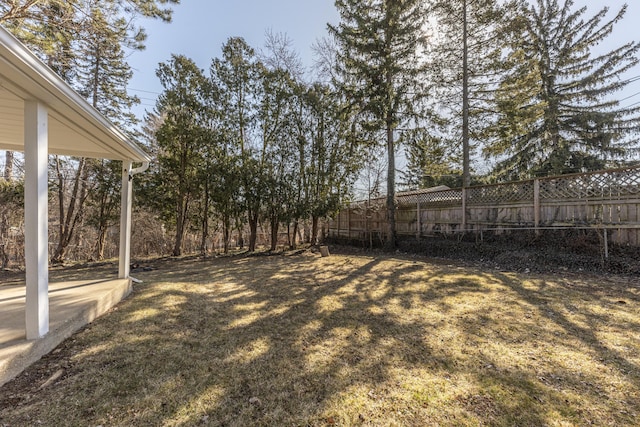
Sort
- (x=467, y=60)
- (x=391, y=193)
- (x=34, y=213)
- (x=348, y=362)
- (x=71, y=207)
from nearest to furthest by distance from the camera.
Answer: (x=34, y=213) → (x=348, y=362) → (x=71, y=207) → (x=467, y=60) → (x=391, y=193)

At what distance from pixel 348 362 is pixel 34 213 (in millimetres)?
2785

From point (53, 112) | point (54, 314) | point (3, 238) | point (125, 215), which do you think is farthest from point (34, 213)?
point (3, 238)

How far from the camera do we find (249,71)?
898 cm

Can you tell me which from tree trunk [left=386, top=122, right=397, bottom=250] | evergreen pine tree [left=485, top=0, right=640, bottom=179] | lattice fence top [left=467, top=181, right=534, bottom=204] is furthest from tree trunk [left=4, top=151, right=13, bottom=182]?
evergreen pine tree [left=485, top=0, right=640, bottom=179]

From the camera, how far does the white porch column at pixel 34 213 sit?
2.15 meters

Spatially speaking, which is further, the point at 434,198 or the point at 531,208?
the point at 434,198

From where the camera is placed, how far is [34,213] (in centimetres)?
216

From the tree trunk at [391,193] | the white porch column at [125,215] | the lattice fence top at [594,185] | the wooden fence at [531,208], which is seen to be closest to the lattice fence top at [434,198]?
the wooden fence at [531,208]

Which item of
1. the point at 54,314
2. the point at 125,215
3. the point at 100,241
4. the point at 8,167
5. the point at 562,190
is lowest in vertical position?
the point at 54,314

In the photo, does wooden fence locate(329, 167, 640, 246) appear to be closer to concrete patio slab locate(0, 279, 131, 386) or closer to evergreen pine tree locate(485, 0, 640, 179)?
evergreen pine tree locate(485, 0, 640, 179)

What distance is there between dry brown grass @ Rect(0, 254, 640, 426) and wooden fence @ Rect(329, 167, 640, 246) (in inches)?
77.6

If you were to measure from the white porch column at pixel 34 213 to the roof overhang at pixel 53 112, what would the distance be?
18 cm

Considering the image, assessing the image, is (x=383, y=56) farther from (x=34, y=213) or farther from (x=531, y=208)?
(x=34, y=213)

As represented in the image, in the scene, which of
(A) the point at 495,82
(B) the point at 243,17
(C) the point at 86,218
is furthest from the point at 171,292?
(A) the point at 495,82
